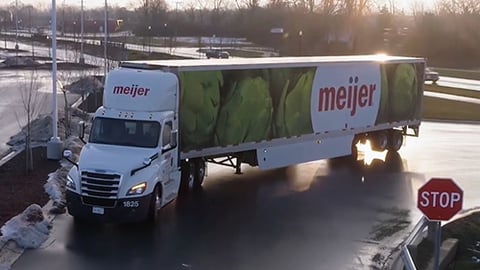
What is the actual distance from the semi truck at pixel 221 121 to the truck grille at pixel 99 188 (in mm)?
21

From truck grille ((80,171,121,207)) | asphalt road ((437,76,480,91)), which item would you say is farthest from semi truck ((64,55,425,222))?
asphalt road ((437,76,480,91))

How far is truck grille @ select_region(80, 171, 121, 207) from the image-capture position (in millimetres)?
15406

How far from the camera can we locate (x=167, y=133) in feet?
57.0

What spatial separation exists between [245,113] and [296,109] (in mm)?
2519

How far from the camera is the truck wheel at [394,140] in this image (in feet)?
91.3

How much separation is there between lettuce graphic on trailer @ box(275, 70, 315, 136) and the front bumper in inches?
293

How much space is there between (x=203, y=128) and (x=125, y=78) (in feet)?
8.84

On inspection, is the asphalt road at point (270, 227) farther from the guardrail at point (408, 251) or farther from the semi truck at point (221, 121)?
the guardrail at point (408, 251)

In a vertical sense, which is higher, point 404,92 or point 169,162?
point 404,92

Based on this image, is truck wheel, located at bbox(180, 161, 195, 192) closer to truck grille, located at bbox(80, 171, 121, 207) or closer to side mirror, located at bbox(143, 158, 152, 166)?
side mirror, located at bbox(143, 158, 152, 166)

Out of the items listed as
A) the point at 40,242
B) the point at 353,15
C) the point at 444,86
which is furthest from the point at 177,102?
the point at 353,15

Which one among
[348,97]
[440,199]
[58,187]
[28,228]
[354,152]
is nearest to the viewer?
[440,199]

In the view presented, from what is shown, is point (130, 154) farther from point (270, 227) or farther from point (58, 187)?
point (270, 227)

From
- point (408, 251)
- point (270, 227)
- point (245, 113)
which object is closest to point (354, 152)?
point (245, 113)
